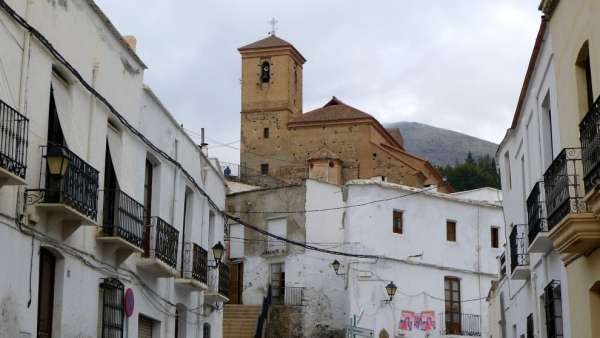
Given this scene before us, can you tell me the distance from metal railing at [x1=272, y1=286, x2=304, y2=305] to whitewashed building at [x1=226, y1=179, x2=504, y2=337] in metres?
0.05

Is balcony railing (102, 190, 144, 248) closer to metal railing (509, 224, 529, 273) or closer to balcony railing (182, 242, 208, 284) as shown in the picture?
balcony railing (182, 242, 208, 284)

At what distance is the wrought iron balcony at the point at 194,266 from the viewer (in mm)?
21438

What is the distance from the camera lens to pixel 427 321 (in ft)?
125

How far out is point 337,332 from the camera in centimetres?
3909

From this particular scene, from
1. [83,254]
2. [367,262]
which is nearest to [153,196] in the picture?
[83,254]

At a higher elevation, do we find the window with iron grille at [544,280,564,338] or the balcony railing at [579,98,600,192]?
the balcony railing at [579,98,600,192]

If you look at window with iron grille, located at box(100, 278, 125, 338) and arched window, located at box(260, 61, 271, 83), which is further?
arched window, located at box(260, 61, 271, 83)

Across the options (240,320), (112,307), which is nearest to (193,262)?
(112,307)

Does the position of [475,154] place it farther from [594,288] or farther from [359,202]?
[594,288]

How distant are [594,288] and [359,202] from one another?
2535cm

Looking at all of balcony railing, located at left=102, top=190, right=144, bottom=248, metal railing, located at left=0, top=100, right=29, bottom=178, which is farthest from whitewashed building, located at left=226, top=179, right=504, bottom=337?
metal railing, located at left=0, top=100, right=29, bottom=178

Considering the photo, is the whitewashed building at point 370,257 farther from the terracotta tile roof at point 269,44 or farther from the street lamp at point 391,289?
the terracotta tile roof at point 269,44

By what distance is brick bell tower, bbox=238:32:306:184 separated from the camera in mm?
63062

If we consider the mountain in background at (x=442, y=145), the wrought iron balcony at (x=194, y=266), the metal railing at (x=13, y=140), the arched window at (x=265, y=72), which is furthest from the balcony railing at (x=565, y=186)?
the mountain in background at (x=442, y=145)
